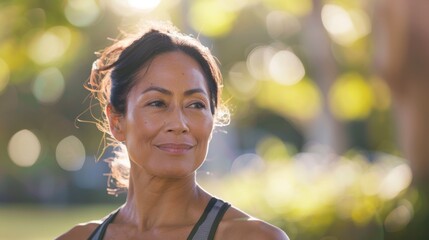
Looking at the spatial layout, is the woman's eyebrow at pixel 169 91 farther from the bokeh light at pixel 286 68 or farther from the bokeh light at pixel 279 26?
the bokeh light at pixel 286 68

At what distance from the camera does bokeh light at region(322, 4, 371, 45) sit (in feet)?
70.2

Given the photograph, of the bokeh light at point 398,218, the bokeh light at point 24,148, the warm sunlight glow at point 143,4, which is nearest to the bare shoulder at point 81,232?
the bokeh light at point 398,218

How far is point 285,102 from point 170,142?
2647 cm

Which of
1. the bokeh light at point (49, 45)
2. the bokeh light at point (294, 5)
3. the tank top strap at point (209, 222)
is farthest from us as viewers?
the bokeh light at point (294, 5)

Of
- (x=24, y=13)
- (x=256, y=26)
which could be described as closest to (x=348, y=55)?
(x=256, y=26)

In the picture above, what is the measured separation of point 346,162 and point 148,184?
968 cm

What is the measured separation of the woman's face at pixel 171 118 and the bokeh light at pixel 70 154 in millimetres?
44884

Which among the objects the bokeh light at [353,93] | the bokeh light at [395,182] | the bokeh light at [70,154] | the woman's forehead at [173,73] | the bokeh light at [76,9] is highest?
the bokeh light at [76,9]

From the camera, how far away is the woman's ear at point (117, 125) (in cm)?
432

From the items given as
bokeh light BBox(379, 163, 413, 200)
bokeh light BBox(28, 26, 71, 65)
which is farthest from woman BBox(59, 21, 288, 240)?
bokeh light BBox(28, 26, 71, 65)

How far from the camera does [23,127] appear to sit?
47906 mm

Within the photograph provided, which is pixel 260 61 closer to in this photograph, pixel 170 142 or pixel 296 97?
pixel 296 97

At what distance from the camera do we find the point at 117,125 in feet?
→ 14.3

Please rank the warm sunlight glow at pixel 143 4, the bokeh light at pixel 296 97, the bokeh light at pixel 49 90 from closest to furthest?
the warm sunlight glow at pixel 143 4 < the bokeh light at pixel 296 97 < the bokeh light at pixel 49 90
